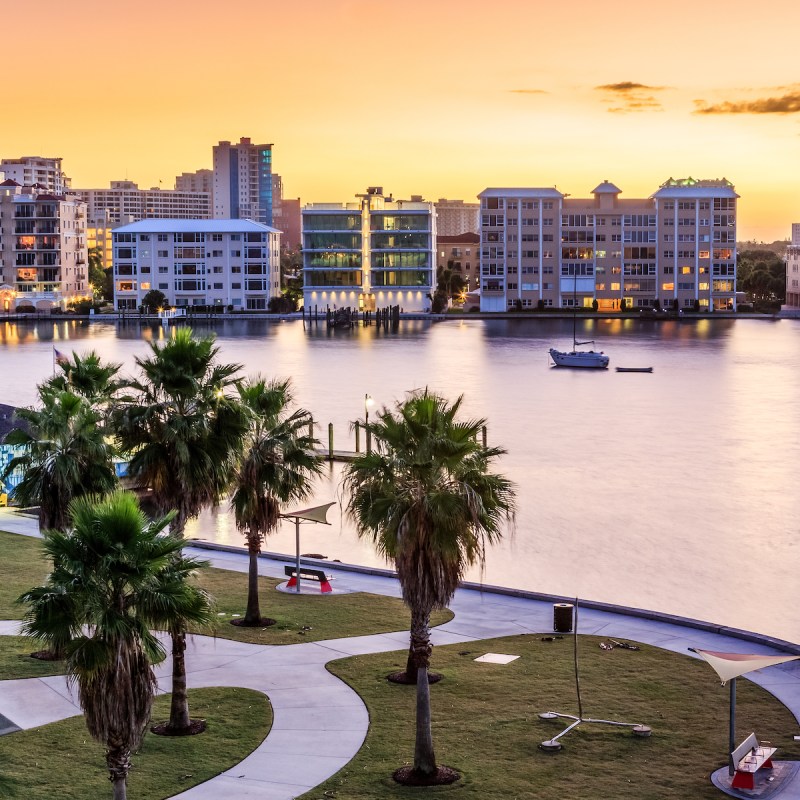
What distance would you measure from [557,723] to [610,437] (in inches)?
2382

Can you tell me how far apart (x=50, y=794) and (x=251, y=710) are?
187 inches

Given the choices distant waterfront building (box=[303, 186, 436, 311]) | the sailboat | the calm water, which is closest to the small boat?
→ the sailboat

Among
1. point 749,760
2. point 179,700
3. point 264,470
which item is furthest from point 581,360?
point 749,760

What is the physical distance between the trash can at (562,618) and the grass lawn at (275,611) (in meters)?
2.55

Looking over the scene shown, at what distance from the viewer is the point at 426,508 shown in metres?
20.0

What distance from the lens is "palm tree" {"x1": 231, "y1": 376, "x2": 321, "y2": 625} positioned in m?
28.4

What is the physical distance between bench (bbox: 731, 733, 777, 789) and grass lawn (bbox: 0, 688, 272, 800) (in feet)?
25.5

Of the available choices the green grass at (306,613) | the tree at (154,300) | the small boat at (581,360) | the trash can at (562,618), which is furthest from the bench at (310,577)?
the tree at (154,300)

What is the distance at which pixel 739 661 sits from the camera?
21.0m

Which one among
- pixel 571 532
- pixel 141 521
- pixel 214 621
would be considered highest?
pixel 141 521

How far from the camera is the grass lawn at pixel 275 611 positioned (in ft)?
91.0

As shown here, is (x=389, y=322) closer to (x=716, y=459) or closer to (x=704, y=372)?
(x=704, y=372)

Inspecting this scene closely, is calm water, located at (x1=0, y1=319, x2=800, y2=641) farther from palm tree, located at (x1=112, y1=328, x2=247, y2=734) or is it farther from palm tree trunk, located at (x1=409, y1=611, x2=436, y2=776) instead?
palm tree, located at (x1=112, y1=328, x2=247, y2=734)

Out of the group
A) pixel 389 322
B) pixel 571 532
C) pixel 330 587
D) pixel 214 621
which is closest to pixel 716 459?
pixel 571 532
